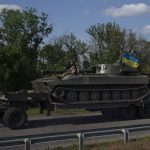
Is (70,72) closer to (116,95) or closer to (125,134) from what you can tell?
(116,95)

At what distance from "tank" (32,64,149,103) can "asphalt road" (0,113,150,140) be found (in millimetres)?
915

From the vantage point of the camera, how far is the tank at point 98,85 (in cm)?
2100

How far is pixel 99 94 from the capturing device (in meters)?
22.5

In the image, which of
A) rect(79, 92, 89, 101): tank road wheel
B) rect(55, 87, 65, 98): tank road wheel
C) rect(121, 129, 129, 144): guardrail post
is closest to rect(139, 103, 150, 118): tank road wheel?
rect(79, 92, 89, 101): tank road wheel

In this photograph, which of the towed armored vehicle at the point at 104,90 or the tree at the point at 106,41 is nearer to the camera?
the towed armored vehicle at the point at 104,90

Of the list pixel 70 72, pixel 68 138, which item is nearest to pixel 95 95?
pixel 70 72

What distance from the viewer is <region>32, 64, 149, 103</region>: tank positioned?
21000 mm

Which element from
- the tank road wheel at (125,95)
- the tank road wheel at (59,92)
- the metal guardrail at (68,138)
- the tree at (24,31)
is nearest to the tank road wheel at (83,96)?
the tank road wheel at (59,92)

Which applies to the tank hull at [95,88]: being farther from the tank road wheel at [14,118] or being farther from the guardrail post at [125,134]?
the guardrail post at [125,134]

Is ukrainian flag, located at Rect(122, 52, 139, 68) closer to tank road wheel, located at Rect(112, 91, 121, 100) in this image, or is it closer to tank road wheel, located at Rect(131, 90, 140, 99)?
tank road wheel, located at Rect(131, 90, 140, 99)

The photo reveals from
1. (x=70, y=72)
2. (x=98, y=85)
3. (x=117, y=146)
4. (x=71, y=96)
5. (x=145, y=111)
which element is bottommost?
(x=145, y=111)

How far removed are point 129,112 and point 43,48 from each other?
41.1 meters

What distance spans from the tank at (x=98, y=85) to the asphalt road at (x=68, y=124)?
915 mm

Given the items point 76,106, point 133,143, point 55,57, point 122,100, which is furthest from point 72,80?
point 55,57
